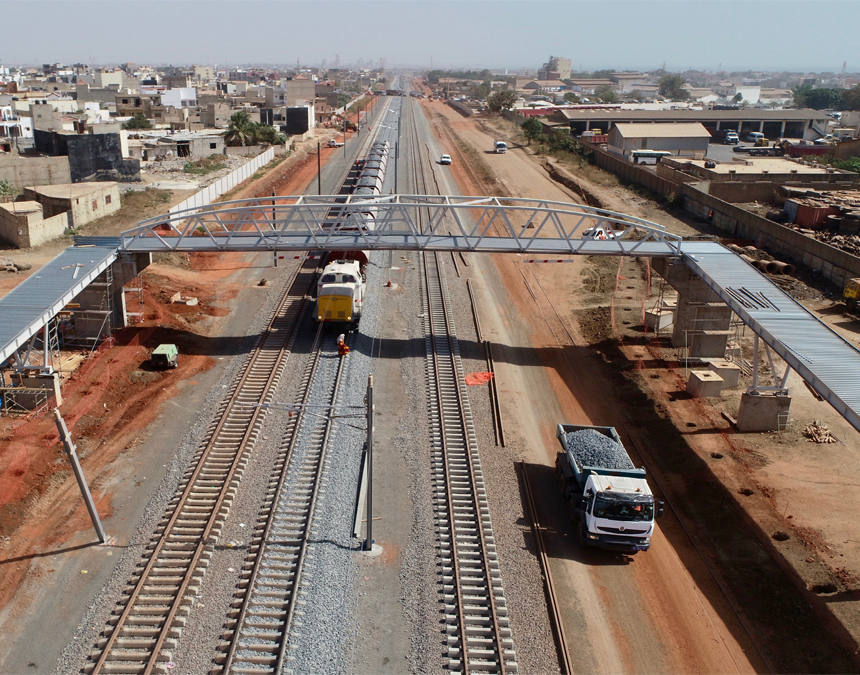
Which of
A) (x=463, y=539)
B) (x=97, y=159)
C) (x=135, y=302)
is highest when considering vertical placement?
(x=97, y=159)

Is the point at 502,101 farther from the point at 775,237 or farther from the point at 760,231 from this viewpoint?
the point at 775,237

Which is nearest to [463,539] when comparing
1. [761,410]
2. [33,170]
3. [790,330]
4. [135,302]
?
[761,410]

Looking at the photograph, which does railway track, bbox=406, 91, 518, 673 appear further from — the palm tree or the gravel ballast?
the palm tree

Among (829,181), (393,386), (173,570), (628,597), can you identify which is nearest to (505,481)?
(628,597)

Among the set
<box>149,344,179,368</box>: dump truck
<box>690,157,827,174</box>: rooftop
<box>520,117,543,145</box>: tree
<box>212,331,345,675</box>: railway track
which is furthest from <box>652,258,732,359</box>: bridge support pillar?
<box>520,117,543,145</box>: tree

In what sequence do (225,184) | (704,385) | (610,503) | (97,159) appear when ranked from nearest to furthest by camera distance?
(610,503) → (704,385) → (97,159) → (225,184)

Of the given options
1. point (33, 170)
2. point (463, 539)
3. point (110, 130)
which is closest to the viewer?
point (463, 539)
